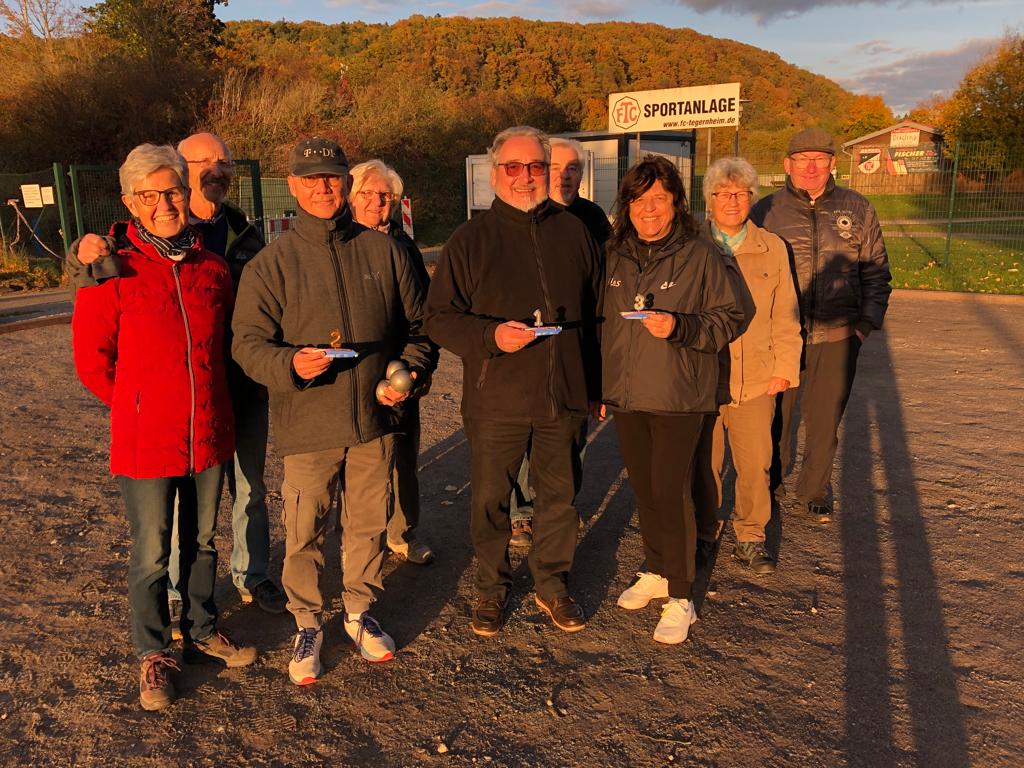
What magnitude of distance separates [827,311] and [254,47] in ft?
161

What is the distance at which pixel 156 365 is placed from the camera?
114 inches

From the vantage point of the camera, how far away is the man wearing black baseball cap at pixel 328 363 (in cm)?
301

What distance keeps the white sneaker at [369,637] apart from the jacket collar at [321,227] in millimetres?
1574

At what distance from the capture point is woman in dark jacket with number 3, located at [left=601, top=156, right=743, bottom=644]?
3309mm

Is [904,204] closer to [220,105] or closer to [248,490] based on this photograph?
[220,105]

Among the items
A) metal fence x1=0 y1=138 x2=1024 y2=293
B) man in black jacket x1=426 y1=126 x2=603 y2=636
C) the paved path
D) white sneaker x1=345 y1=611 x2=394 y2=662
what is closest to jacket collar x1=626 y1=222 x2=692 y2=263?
man in black jacket x1=426 y1=126 x2=603 y2=636

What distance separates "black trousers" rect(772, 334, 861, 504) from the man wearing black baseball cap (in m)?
2.51

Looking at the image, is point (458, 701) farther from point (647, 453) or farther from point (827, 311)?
point (827, 311)

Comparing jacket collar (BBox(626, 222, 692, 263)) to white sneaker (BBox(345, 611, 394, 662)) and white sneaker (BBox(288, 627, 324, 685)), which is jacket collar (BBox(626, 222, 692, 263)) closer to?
white sneaker (BBox(345, 611, 394, 662))

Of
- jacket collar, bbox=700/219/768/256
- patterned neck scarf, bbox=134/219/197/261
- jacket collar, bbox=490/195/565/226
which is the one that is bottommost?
jacket collar, bbox=700/219/768/256

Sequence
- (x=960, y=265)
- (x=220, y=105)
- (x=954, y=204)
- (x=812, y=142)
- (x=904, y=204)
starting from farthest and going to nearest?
(x=220, y=105) < (x=904, y=204) < (x=960, y=265) < (x=954, y=204) < (x=812, y=142)

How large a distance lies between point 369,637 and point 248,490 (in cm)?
91

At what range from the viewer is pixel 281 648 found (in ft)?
11.3

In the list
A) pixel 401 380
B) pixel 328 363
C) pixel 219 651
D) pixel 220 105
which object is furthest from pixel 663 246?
pixel 220 105
